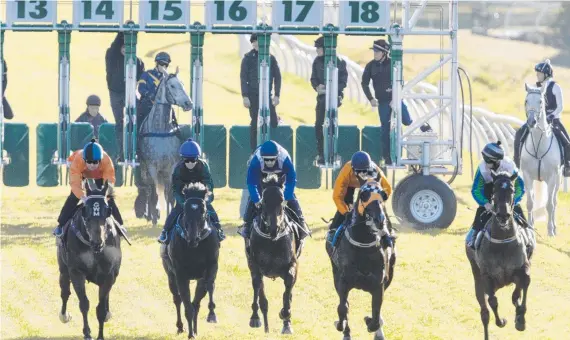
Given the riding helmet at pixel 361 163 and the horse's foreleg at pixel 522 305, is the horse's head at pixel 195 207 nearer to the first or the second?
the riding helmet at pixel 361 163

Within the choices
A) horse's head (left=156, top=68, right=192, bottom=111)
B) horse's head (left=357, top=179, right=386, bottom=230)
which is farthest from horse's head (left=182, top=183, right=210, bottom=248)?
horse's head (left=156, top=68, right=192, bottom=111)

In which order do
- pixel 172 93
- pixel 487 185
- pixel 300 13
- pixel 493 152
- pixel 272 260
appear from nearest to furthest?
pixel 493 152
pixel 487 185
pixel 272 260
pixel 172 93
pixel 300 13

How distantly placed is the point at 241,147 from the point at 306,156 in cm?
107

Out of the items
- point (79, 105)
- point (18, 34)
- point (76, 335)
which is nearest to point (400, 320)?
point (76, 335)

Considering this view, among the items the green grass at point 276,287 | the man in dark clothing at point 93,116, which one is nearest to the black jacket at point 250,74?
the green grass at point 276,287

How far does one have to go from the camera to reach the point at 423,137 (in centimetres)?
2552

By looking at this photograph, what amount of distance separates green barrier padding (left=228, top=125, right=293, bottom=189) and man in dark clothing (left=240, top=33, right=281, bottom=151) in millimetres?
401

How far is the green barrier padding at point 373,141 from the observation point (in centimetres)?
2645

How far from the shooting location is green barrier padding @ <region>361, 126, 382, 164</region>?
26453 mm

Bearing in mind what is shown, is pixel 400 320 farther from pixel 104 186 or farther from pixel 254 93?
pixel 254 93

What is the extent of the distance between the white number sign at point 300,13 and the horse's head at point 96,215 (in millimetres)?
8247

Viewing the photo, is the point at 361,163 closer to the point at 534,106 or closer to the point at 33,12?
the point at 534,106

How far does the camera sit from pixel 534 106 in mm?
23875

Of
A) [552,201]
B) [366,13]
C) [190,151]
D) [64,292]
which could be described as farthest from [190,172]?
[552,201]
